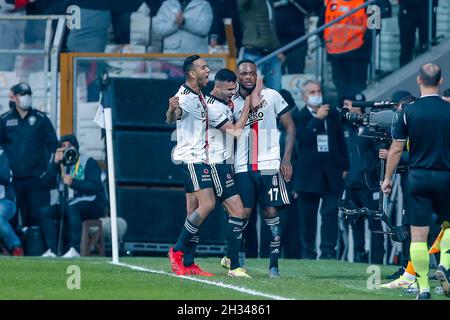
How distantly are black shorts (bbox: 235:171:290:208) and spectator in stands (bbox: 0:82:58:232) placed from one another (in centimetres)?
573

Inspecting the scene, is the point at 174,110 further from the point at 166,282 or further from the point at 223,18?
the point at 223,18

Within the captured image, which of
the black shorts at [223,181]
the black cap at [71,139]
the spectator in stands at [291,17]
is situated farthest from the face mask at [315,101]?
the black shorts at [223,181]

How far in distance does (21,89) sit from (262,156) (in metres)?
6.05

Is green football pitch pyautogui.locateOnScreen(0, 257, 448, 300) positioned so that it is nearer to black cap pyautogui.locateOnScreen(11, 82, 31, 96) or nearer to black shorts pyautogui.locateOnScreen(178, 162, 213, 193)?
black shorts pyautogui.locateOnScreen(178, 162, 213, 193)

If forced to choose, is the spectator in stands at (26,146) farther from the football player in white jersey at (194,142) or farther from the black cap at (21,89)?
the football player in white jersey at (194,142)

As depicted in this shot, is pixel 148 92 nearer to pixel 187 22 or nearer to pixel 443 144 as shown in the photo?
pixel 187 22

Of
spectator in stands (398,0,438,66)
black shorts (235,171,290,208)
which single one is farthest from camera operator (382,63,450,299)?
spectator in stands (398,0,438,66)

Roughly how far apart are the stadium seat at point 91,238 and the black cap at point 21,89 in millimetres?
2110

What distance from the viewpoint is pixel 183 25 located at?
23.1 metres

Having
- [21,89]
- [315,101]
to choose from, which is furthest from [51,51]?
[315,101]

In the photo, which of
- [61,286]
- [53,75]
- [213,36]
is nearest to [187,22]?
[213,36]

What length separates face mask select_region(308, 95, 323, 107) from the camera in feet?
70.3

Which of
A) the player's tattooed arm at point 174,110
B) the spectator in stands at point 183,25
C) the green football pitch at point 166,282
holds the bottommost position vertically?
the green football pitch at point 166,282

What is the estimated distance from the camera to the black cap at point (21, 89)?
21.9 m
